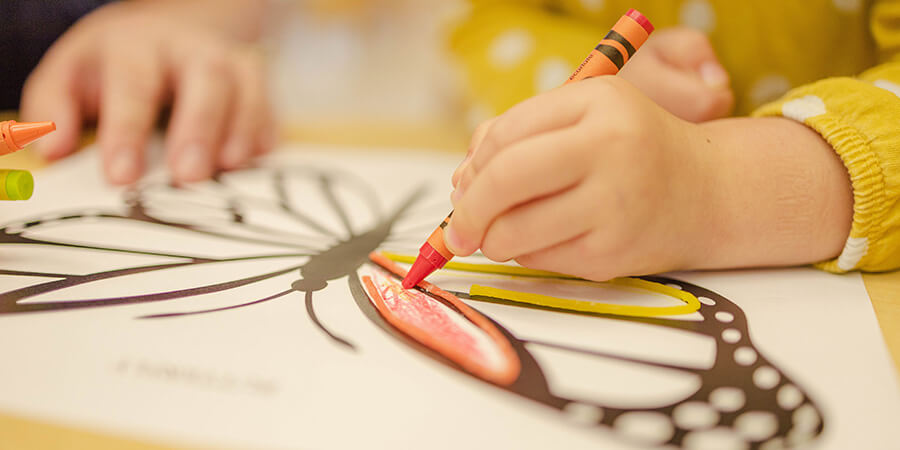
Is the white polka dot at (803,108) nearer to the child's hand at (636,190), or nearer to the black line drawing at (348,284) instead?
the child's hand at (636,190)

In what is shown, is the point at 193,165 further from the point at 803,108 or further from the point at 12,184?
the point at 803,108

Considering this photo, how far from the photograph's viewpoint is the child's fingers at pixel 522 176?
0.25 m

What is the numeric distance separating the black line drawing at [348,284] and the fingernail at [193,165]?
0.01m

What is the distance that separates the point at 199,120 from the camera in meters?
0.52

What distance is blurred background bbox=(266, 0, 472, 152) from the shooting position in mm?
662

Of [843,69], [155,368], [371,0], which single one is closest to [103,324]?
[155,368]

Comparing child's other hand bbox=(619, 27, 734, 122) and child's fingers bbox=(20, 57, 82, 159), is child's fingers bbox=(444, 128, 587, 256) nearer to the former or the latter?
child's other hand bbox=(619, 27, 734, 122)

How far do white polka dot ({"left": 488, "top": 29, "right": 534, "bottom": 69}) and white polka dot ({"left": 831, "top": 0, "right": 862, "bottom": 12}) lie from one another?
24 centimetres

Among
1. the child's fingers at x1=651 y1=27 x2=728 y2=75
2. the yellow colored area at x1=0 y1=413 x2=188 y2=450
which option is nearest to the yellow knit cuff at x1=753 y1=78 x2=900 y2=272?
the child's fingers at x1=651 y1=27 x2=728 y2=75

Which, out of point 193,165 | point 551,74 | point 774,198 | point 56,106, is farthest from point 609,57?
Answer: point 56,106

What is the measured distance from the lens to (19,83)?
2.34 feet

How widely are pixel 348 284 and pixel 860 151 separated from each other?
0.27 m

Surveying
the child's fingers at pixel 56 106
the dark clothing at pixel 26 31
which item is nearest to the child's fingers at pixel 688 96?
the child's fingers at pixel 56 106

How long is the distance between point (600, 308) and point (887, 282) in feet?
0.54
